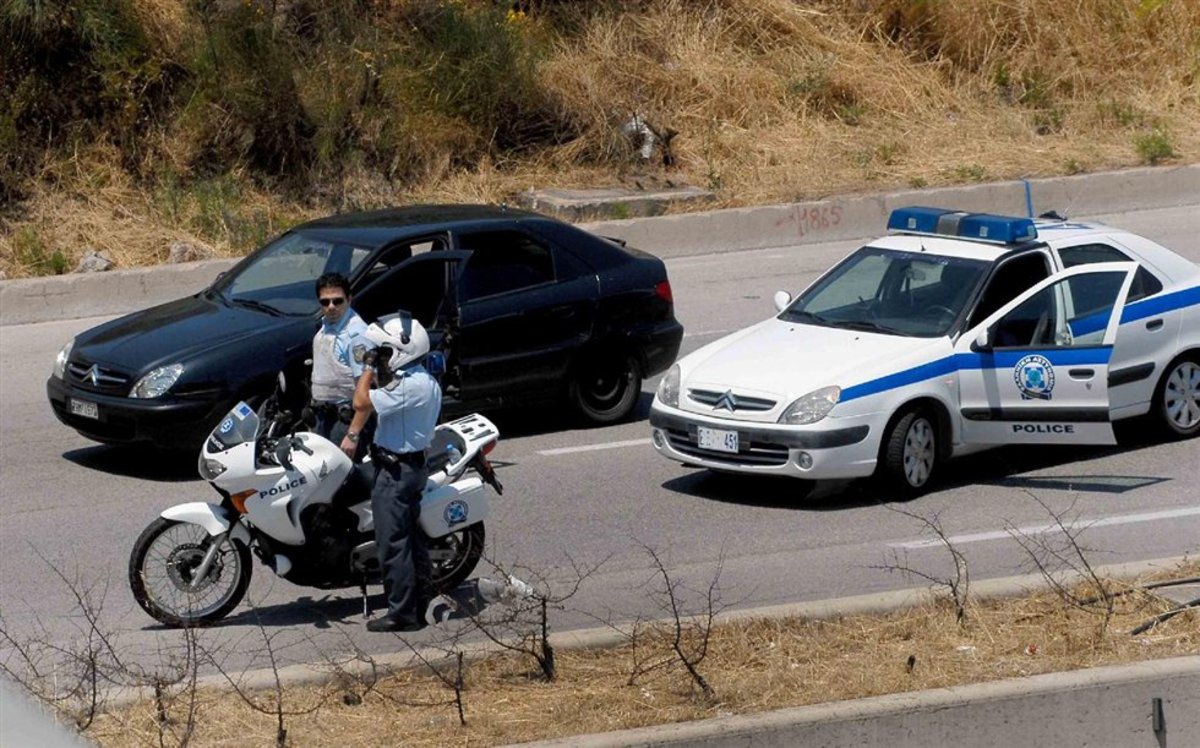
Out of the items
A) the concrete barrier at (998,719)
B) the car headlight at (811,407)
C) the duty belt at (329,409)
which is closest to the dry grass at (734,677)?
the concrete barrier at (998,719)

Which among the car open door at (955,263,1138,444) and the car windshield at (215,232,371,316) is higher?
the car windshield at (215,232,371,316)

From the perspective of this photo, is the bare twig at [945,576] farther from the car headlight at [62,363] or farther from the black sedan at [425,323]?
the car headlight at [62,363]

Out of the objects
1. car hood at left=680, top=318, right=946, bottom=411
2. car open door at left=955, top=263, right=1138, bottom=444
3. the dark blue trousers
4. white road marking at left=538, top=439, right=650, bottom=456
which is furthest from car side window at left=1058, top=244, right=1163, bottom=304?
the dark blue trousers

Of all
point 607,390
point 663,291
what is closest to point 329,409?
point 607,390

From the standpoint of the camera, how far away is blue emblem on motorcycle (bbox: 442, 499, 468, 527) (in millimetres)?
8172

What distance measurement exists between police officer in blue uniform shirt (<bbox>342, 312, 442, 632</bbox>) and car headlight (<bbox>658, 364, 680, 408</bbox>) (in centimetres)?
286

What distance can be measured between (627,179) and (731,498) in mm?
11572

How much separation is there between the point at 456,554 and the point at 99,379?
3.61 m

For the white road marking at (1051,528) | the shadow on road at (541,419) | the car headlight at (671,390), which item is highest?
the car headlight at (671,390)

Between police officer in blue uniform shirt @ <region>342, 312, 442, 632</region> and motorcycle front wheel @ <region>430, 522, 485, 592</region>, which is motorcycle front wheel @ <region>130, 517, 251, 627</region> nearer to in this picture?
police officer in blue uniform shirt @ <region>342, 312, 442, 632</region>

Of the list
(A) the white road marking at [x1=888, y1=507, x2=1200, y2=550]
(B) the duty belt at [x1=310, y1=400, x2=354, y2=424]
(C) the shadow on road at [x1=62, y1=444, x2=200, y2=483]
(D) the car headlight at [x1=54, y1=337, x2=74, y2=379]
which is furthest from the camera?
(D) the car headlight at [x1=54, y1=337, x2=74, y2=379]

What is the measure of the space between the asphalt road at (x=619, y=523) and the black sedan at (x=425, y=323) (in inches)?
17.2

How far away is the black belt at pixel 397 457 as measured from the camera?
308 inches

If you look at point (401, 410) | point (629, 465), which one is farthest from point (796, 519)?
point (401, 410)
